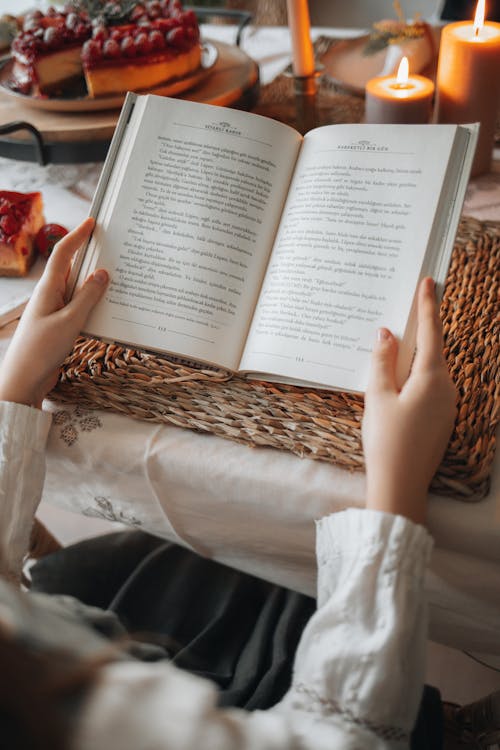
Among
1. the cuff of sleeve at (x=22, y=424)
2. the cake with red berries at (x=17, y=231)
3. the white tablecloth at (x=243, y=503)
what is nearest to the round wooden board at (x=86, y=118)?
the cake with red berries at (x=17, y=231)

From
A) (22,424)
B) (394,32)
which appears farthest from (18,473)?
(394,32)

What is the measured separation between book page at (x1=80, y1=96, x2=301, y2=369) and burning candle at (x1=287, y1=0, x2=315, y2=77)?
1.08ft

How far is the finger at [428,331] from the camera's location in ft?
1.83

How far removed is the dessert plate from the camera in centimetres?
98

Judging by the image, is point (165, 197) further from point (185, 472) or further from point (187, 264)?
point (185, 472)

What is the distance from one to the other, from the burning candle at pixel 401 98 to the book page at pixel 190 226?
0.75 feet

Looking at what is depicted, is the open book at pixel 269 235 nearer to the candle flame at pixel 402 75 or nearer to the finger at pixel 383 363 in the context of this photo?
the finger at pixel 383 363

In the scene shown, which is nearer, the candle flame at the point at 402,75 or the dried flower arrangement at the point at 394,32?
the candle flame at the point at 402,75

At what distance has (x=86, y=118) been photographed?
3.25 ft

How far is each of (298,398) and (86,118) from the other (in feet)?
2.07

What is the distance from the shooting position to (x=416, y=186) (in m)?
0.62

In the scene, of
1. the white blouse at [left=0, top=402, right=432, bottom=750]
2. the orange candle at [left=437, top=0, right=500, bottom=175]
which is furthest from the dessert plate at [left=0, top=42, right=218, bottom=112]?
the white blouse at [left=0, top=402, right=432, bottom=750]

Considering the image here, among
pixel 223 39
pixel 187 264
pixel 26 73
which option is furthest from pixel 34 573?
pixel 223 39

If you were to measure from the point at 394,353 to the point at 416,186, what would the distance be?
0.17 metres
